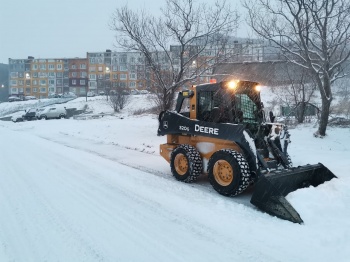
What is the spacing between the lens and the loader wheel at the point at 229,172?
5.70 m

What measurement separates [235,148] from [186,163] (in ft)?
4.36

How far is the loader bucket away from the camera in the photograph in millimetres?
4891

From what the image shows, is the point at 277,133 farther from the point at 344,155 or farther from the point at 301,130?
the point at 301,130

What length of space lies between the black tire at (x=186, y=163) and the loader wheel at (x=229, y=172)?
2.02ft

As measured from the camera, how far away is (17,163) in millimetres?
9031

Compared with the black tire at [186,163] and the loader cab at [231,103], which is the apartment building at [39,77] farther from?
the loader cab at [231,103]

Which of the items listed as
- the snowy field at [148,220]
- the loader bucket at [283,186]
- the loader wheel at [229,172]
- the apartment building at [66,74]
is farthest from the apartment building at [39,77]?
the loader bucket at [283,186]

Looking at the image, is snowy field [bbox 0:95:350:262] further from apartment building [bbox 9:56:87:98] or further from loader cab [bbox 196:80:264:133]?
apartment building [bbox 9:56:87:98]

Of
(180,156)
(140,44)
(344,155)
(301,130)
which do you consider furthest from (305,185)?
(140,44)

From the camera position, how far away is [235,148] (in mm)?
6355

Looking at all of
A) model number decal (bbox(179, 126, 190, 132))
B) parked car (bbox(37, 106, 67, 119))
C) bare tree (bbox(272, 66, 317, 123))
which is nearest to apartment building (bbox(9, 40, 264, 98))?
parked car (bbox(37, 106, 67, 119))

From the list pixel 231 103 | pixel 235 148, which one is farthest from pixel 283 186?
pixel 231 103

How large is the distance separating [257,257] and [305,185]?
285cm

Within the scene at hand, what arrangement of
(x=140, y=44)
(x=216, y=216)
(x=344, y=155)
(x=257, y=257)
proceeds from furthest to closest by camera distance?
(x=140, y=44) → (x=344, y=155) → (x=216, y=216) → (x=257, y=257)
